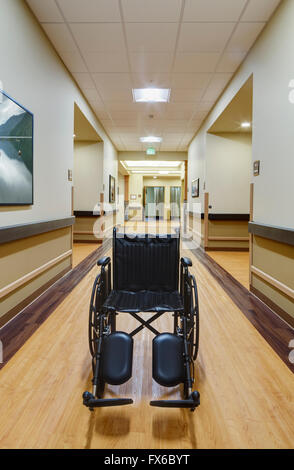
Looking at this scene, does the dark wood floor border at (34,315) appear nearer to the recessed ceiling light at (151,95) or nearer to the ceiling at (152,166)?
the recessed ceiling light at (151,95)

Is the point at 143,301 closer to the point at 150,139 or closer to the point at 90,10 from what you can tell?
the point at 90,10

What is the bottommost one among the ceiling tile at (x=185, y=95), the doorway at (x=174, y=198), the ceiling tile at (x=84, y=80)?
the doorway at (x=174, y=198)

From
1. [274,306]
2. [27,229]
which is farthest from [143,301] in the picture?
[274,306]

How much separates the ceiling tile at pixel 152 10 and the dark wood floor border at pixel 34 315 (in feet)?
10.5

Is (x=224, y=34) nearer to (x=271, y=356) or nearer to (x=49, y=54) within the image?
(x=49, y=54)

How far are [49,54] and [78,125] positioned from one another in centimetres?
270

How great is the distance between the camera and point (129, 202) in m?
18.7

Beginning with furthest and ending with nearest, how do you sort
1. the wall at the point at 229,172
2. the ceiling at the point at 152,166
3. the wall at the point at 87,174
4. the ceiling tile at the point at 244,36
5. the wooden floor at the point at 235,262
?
the ceiling at the point at 152,166, the wall at the point at 87,174, the wall at the point at 229,172, the wooden floor at the point at 235,262, the ceiling tile at the point at 244,36

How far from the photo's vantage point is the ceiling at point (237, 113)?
430cm

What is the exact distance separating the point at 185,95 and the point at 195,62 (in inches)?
49.0

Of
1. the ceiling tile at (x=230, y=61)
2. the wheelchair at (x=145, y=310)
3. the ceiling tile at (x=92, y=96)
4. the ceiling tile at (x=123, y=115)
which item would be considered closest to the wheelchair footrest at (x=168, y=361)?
the wheelchair at (x=145, y=310)

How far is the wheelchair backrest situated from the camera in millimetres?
2090

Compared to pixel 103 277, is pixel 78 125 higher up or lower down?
higher up

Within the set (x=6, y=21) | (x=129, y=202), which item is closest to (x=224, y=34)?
Answer: (x=6, y=21)
